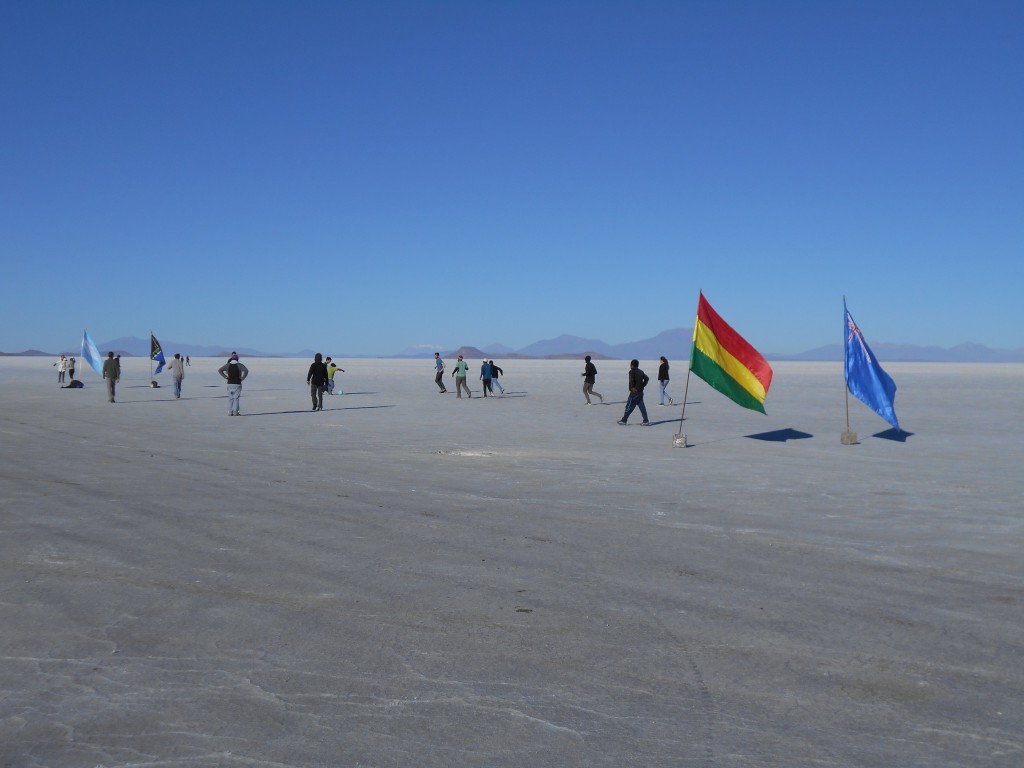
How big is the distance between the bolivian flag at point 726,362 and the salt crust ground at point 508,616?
12.9 feet

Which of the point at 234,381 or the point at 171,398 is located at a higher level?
the point at 234,381

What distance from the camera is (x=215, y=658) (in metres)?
4.86

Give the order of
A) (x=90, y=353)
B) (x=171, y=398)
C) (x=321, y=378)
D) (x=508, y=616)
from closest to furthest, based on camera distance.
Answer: (x=508, y=616) → (x=321, y=378) → (x=171, y=398) → (x=90, y=353)

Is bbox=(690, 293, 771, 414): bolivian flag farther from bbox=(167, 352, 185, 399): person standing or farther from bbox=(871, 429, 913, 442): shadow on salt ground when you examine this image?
bbox=(167, 352, 185, 399): person standing

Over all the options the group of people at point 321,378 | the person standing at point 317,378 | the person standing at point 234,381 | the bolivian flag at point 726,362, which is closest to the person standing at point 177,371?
the group of people at point 321,378

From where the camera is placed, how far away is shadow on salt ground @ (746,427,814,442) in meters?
18.5

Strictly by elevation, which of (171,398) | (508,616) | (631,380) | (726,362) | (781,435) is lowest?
(508,616)

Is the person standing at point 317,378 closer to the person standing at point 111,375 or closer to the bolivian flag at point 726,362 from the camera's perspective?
the person standing at point 111,375

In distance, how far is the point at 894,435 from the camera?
1878 centimetres

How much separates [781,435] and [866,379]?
7.84 feet

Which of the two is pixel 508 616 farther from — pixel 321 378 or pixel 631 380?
pixel 321 378

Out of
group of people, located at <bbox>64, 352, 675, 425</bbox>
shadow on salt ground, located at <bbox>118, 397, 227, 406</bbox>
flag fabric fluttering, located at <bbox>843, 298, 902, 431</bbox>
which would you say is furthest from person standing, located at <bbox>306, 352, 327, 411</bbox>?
flag fabric fluttering, located at <bbox>843, 298, 902, 431</bbox>

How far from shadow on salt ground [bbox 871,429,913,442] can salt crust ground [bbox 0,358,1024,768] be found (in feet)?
15.5

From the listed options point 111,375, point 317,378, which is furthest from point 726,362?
point 111,375
